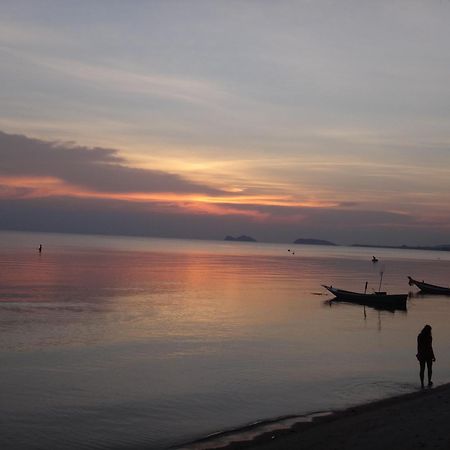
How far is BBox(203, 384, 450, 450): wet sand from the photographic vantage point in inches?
466

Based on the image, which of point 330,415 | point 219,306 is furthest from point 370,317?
point 330,415

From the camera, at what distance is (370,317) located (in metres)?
40.8

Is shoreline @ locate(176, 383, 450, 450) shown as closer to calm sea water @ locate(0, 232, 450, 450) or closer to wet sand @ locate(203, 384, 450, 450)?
wet sand @ locate(203, 384, 450, 450)

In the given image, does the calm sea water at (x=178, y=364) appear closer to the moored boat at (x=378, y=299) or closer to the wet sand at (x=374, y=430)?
the moored boat at (x=378, y=299)

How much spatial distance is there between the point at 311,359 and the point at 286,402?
22.2 ft

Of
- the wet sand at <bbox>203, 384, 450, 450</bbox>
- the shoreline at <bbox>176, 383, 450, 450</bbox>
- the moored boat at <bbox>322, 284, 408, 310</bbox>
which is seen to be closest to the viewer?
the wet sand at <bbox>203, 384, 450, 450</bbox>

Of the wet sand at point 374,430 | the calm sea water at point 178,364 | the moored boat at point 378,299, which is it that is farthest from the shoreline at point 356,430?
the moored boat at point 378,299

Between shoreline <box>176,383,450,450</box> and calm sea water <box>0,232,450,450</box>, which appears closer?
shoreline <box>176,383,450,450</box>

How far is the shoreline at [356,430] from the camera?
1196 centimetres

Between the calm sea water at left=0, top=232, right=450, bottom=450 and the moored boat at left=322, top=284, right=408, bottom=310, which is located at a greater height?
the moored boat at left=322, top=284, right=408, bottom=310

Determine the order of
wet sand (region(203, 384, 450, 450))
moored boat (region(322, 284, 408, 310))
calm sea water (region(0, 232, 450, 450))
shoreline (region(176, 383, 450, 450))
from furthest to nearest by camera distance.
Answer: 1. moored boat (region(322, 284, 408, 310))
2. calm sea water (region(0, 232, 450, 450))
3. shoreline (region(176, 383, 450, 450))
4. wet sand (region(203, 384, 450, 450))

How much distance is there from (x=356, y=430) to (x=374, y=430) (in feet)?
1.37

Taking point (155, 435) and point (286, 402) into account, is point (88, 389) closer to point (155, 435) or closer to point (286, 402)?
point (155, 435)

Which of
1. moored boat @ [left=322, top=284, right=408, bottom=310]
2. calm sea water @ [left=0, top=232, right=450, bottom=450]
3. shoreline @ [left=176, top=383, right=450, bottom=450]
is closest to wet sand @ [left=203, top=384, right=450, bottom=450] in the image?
shoreline @ [left=176, top=383, right=450, bottom=450]
